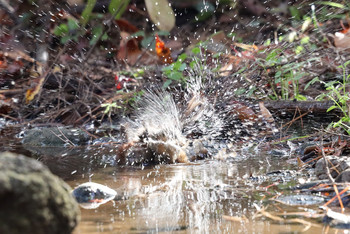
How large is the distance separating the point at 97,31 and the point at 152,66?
1.09 meters

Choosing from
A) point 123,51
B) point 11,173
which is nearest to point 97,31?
point 123,51

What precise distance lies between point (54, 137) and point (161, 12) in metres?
1.58

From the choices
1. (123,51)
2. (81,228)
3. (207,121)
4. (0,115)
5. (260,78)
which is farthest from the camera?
(123,51)

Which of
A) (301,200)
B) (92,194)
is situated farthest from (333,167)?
(92,194)

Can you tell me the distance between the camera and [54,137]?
3348 mm

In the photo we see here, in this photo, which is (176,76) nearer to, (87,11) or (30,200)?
(87,11)

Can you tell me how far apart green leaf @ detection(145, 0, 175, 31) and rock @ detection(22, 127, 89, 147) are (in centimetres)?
133

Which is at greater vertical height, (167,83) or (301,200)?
(167,83)

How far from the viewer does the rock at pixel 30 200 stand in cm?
83

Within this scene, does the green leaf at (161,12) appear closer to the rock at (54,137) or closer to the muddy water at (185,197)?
the rock at (54,137)

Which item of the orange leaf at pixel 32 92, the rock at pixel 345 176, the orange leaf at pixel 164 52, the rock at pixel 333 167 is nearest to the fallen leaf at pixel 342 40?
the orange leaf at pixel 164 52

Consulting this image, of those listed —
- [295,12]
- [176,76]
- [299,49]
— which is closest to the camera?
[299,49]

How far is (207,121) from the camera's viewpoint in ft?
10.5

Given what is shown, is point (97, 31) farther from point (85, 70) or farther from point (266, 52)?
point (266, 52)
